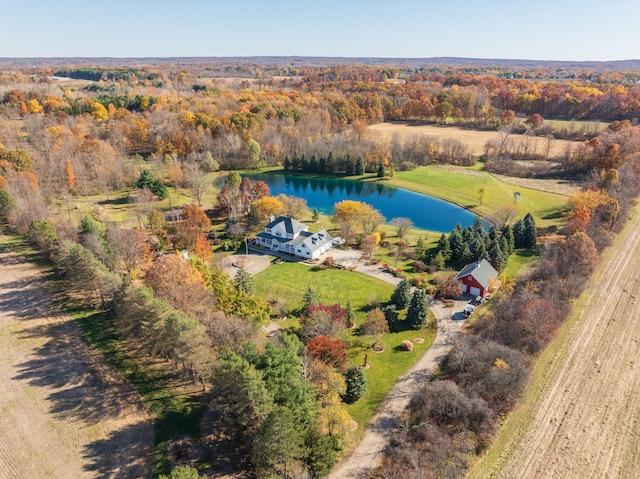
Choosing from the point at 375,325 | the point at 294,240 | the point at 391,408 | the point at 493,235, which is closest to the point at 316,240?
the point at 294,240

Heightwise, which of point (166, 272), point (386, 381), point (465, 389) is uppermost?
point (166, 272)

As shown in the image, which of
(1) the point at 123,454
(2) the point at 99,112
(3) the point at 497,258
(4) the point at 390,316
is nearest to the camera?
(1) the point at 123,454

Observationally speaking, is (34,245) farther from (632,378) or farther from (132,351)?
(632,378)

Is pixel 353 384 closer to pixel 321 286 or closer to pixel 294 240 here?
pixel 321 286

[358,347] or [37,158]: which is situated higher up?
[37,158]

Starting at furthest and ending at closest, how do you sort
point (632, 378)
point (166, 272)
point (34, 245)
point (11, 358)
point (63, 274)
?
point (34, 245) < point (63, 274) < point (166, 272) < point (11, 358) < point (632, 378)

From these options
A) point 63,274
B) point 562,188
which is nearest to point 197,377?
point 63,274
